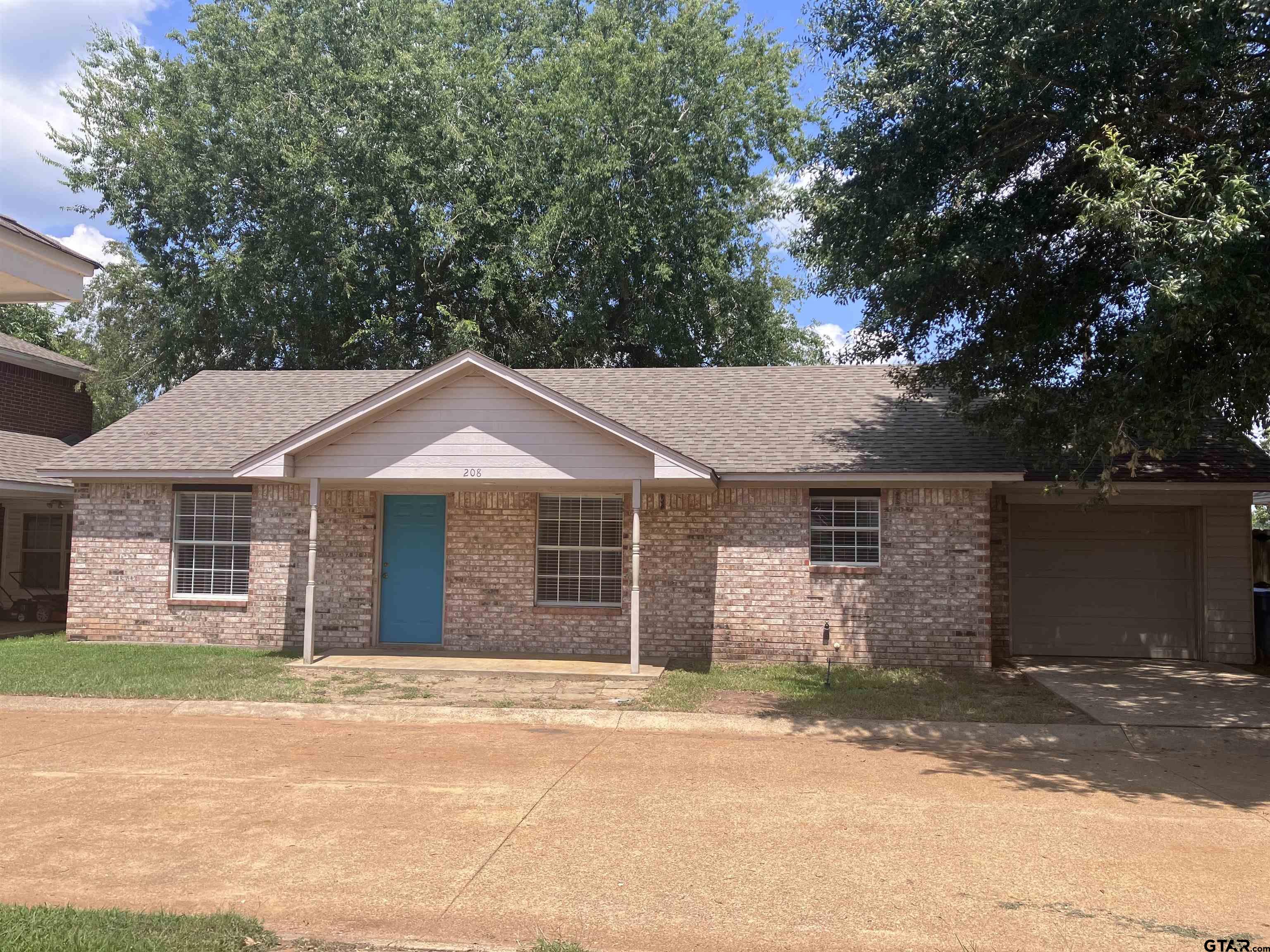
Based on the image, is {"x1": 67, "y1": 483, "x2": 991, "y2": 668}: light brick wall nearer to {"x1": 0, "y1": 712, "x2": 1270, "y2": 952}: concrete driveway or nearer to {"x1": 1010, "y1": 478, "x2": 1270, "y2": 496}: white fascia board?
{"x1": 1010, "y1": 478, "x2": 1270, "y2": 496}: white fascia board

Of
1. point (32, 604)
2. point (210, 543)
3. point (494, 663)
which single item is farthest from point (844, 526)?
point (32, 604)

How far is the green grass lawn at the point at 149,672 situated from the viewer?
37.1ft

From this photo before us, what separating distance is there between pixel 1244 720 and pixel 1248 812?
11.9 ft

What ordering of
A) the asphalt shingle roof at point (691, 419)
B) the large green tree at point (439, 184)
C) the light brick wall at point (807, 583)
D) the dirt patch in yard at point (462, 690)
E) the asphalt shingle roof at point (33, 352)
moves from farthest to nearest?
1. the large green tree at point (439, 184)
2. the asphalt shingle roof at point (33, 352)
3. the asphalt shingle roof at point (691, 419)
4. the light brick wall at point (807, 583)
5. the dirt patch in yard at point (462, 690)

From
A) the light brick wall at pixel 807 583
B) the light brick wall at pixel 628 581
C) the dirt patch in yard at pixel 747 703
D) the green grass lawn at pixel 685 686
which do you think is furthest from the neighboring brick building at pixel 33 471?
the dirt patch in yard at pixel 747 703

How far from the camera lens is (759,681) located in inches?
502

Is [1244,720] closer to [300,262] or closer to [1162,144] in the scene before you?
[1162,144]

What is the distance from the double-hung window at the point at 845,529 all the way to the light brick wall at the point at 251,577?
662cm

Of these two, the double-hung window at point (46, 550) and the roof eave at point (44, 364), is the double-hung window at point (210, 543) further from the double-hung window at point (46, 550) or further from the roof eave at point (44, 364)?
the roof eave at point (44, 364)

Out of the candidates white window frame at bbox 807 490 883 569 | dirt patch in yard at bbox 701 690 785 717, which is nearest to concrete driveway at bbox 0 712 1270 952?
dirt patch in yard at bbox 701 690 785 717

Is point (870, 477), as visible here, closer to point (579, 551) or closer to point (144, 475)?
point (579, 551)

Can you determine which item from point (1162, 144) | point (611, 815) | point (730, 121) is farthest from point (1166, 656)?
point (730, 121)

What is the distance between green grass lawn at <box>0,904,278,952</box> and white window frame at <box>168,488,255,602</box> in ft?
36.8

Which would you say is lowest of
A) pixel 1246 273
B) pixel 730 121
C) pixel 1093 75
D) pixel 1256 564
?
pixel 1256 564
